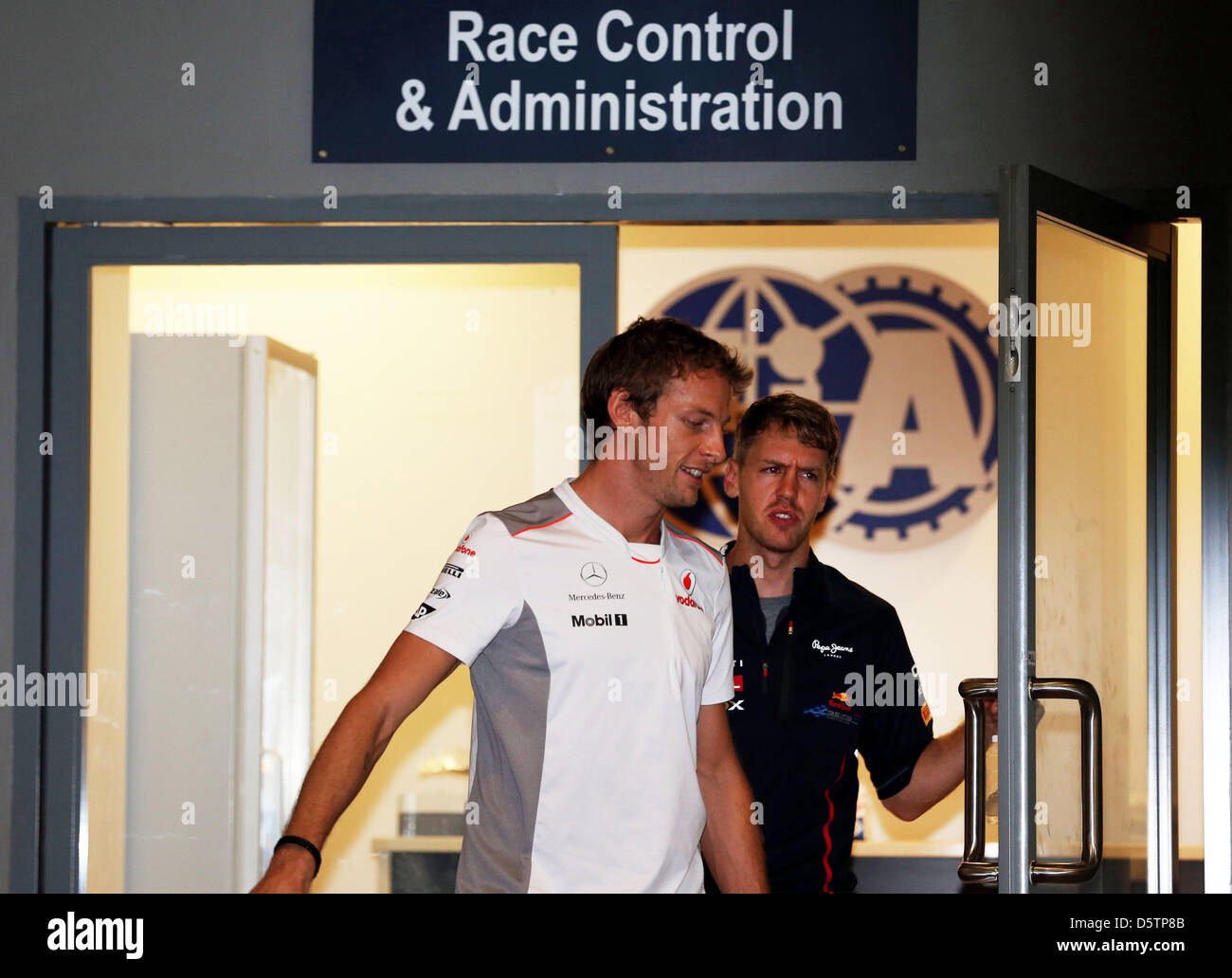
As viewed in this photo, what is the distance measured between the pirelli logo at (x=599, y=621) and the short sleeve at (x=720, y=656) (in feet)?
0.64

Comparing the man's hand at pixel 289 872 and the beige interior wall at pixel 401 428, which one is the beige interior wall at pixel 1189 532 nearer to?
the beige interior wall at pixel 401 428

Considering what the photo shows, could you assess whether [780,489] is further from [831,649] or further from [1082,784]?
[1082,784]

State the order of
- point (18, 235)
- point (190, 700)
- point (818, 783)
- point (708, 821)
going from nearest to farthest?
point (708, 821) → point (818, 783) → point (18, 235) → point (190, 700)

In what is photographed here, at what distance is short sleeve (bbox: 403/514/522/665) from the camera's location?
2.18 m

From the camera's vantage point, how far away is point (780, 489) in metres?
2.94

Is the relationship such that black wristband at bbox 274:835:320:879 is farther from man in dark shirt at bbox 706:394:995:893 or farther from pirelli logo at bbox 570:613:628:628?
man in dark shirt at bbox 706:394:995:893

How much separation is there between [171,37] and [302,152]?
1.23 feet

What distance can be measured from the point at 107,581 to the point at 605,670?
53.6 inches

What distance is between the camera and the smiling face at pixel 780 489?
Result: 2.90 m

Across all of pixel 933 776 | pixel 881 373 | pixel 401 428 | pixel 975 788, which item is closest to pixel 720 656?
pixel 975 788

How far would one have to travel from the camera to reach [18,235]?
9.50ft

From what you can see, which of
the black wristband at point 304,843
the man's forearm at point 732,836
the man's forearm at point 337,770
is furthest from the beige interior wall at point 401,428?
the black wristband at point 304,843
